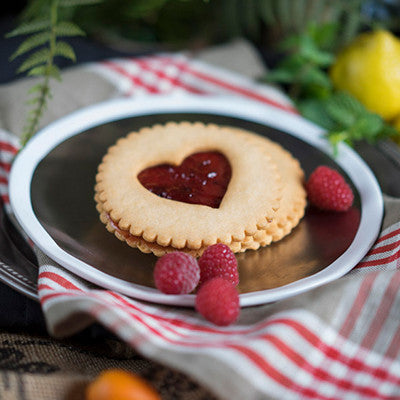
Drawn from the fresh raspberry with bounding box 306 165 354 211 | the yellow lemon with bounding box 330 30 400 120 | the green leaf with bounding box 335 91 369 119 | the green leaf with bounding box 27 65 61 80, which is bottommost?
the fresh raspberry with bounding box 306 165 354 211

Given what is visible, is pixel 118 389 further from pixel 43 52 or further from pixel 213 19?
pixel 213 19

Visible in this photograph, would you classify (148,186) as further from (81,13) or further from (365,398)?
(81,13)

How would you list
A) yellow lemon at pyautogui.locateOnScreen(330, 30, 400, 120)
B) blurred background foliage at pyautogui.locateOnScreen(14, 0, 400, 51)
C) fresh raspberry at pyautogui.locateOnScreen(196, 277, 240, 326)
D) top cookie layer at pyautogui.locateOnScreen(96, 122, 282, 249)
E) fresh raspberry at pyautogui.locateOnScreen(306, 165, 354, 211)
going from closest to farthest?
fresh raspberry at pyautogui.locateOnScreen(196, 277, 240, 326), top cookie layer at pyautogui.locateOnScreen(96, 122, 282, 249), fresh raspberry at pyautogui.locateOnScreen(306, 165, 354, 211), yellow lemon at pyautogui.locateOnScreen(330, 30, 400, 120), blurred background foliage at pyautogui.locateOnScreen(14, 0, 400, 51)

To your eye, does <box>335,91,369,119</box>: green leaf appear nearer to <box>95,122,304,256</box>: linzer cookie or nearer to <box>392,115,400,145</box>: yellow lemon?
<box>392,115,400,145</box>: yellow lemon

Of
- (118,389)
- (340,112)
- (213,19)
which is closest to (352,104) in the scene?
(340,112)

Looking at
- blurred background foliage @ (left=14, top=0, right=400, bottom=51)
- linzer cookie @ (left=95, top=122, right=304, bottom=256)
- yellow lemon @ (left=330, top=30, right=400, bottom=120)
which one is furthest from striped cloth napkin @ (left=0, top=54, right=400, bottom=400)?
blurred background foliage @ (left=14, top=0, right=400, bottom=51)

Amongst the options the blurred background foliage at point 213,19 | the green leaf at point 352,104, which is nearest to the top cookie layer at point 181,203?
the green leaf at point 352,104
